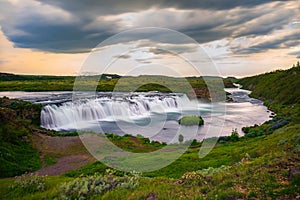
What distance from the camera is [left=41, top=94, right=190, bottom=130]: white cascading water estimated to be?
41469mm

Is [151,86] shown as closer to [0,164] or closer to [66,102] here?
[66,102]

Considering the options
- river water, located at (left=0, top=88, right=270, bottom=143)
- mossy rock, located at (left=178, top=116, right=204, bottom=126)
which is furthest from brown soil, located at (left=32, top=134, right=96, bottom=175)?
mossy rock, located at (left=178, top=116, right=204, bottom=126)

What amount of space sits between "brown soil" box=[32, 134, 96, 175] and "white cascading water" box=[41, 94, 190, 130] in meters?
10.2

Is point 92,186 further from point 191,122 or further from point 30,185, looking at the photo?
point 191,122

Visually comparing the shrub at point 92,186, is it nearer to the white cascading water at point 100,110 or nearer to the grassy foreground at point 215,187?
the grassy foreground at point 215,187

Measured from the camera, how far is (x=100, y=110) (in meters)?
50.4

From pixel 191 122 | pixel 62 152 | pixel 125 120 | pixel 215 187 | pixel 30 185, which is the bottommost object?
pixel 62 152

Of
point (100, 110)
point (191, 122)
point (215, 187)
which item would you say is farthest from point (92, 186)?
point (100, 110)

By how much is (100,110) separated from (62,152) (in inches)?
948

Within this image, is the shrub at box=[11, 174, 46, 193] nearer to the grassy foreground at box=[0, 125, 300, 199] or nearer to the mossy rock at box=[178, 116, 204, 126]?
the grassy foreground at box=[0, 125, 300, 199]

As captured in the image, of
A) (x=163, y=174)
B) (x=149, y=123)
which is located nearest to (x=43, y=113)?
(x=149, y=123)

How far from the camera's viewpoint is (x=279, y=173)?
400 inches

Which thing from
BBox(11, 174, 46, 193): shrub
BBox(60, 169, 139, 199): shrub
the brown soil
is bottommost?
the brown soil

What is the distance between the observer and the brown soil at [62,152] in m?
21.8
